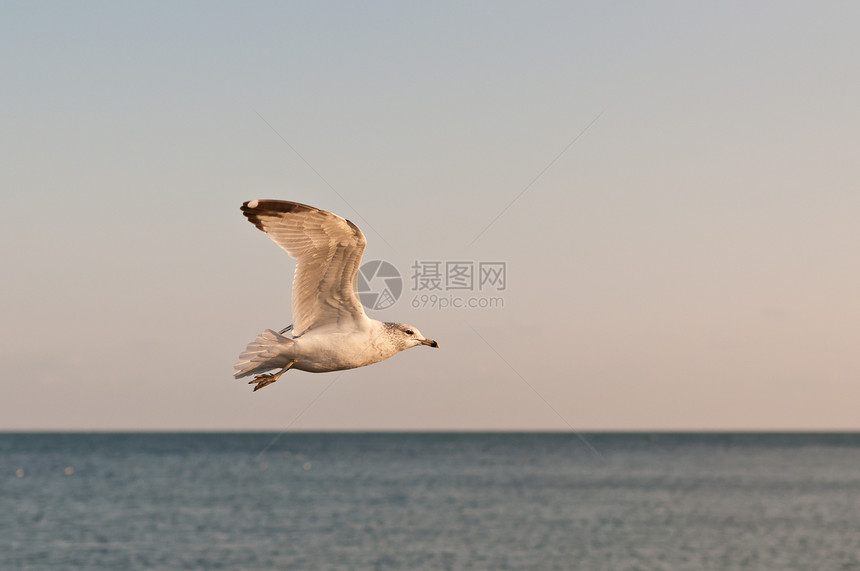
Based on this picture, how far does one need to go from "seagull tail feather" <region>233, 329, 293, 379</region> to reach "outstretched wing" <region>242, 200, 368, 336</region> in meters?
0.42

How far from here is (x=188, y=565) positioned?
198 feet

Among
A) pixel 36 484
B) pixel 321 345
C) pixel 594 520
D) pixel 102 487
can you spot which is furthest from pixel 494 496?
pixel 321 345

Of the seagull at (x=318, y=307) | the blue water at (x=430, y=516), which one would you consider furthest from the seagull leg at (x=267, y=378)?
the blue water at (x=430, y=516)

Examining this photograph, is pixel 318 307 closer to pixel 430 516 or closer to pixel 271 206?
pixel 271 206

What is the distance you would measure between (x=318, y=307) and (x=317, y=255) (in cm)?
77

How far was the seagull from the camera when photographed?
10875 mm

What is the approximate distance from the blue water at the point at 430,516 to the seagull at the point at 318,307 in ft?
162

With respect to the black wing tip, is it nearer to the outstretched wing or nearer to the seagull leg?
the outstretched wing

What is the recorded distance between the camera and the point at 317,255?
11.2m

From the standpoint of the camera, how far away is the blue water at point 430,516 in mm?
60969

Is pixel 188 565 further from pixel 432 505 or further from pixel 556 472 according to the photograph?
pixel 556 472

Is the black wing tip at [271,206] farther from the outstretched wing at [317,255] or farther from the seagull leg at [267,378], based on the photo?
the seagull leg at [267,378]

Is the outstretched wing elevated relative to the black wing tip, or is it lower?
lower

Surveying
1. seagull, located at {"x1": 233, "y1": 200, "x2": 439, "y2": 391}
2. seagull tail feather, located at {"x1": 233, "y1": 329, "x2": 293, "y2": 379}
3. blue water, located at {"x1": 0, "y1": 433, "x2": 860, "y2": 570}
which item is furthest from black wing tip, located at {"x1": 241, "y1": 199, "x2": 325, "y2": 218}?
blue water, located at {"x1": 0, "y1": 433, "x2": 860, "y2": 570}
